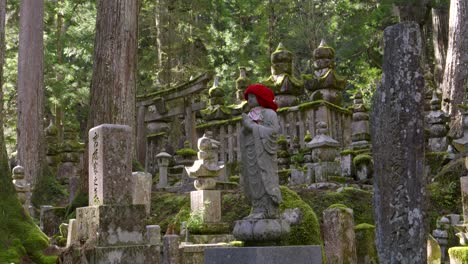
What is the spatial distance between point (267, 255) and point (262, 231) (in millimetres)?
488

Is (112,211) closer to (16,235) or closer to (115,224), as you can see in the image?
(115,224)

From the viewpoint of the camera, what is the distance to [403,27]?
6582mm

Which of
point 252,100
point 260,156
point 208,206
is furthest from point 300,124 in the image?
point 260,156

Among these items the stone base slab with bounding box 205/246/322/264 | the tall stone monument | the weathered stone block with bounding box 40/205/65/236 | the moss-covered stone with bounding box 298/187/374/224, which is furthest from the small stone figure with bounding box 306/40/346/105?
the tall stone monument

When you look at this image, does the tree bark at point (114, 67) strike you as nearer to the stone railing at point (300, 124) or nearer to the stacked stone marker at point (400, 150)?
the stone railing at point (300, 124)

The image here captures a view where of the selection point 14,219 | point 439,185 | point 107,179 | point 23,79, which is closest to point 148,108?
point 23,79

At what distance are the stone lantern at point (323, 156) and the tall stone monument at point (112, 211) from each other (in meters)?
6.81

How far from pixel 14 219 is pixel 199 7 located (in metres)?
17.9

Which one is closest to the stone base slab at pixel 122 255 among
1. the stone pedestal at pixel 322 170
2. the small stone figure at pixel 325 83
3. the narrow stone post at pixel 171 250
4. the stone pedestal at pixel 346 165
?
the narrow stone post at pixel 171 250

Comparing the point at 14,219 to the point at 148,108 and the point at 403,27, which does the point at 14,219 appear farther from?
the point at 148,108

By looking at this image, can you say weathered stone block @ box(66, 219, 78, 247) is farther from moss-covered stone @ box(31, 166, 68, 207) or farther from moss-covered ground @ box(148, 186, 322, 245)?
moss-covered stone @ box(31, 166, 68, 207)

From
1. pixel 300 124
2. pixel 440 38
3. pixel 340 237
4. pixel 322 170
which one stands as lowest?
pixel 340 237

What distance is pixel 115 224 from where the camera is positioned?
23.5ft

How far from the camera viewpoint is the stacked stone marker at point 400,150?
20.5 feet
